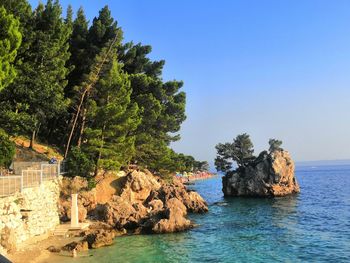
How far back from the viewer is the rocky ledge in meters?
29.4

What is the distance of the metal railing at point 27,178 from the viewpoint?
24.3 m

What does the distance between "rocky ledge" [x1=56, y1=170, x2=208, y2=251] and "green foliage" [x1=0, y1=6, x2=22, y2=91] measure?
1175 centimetres

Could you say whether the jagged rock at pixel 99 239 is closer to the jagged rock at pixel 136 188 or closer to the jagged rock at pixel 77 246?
the jagged rock at pixel 77 246

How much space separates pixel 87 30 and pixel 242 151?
49.2m

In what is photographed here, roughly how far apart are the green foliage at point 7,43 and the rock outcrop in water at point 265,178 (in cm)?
4884

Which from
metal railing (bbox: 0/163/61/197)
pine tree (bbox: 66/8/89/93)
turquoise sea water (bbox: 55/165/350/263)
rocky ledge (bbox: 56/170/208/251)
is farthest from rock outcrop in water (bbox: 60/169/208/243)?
pine tree (bbox: 66/8/89/93)

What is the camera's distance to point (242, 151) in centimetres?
8806

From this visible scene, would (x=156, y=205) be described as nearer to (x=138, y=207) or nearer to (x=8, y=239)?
(x=138, y=207)

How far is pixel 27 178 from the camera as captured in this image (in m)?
27.8

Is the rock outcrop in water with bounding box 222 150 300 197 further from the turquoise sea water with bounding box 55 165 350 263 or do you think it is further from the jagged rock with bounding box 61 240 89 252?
the jagged rock with bounding box 61 240 89 252

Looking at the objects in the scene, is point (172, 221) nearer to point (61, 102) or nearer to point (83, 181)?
point (83, 181)

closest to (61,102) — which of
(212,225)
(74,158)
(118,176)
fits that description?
(74,158)

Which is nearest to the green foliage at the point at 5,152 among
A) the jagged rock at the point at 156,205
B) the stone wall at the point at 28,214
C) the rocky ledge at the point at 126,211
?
the stone wall at the point at 28,214

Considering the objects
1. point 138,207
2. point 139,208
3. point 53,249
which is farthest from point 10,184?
point 138,207
